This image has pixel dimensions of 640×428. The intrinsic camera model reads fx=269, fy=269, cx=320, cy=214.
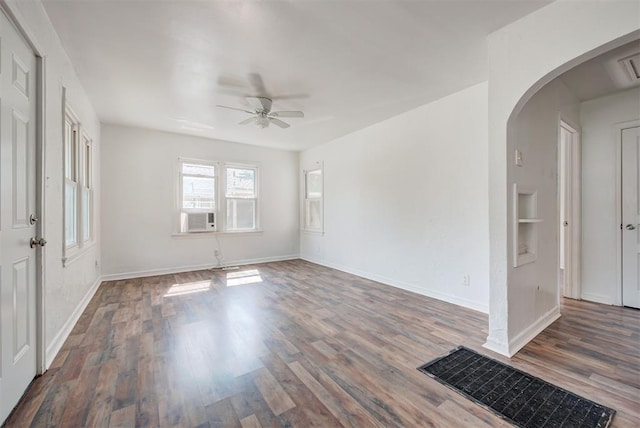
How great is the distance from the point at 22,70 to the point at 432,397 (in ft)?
11.2

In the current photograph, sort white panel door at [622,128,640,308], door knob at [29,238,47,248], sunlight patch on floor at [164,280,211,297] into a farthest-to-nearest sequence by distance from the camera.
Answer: sunlight patch on floor at [164,280,211,297] → white panel door at [622,128,640,308] → door knob at [29,238,47,248]

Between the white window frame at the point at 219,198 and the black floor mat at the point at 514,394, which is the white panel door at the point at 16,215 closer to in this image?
the black floor mat at the point at 514,394

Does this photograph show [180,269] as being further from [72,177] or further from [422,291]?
[422,291]

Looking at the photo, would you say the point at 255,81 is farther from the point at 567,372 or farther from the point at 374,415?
the point at 567,372

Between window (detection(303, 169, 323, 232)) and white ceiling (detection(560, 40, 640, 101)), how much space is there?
13.9 ft

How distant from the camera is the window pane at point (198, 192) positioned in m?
5.41

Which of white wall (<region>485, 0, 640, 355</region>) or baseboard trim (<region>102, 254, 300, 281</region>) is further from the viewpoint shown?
baseboard trim (<region>102, 254, 300, 281</region>)

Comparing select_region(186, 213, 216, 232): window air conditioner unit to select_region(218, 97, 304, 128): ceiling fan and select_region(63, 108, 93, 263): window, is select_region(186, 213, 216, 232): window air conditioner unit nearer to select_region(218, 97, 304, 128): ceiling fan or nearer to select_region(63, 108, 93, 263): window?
select_region(63, 108, 93, 263): window

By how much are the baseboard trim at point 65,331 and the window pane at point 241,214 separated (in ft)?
8.86

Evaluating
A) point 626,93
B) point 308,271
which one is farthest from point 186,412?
point 626,93

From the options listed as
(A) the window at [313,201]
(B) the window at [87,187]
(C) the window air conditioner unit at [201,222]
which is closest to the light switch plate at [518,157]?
(A) the window at [313,201]

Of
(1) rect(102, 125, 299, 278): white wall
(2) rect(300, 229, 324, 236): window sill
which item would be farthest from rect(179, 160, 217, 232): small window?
→ (2) rect(300, 229, 324, 236): window sill

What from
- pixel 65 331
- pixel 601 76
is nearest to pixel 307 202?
pixel 65 331

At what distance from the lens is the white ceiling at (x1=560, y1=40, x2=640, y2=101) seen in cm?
241
